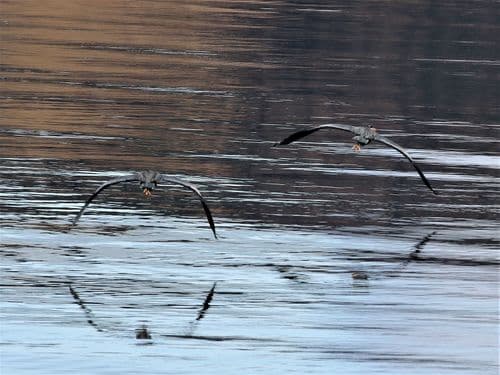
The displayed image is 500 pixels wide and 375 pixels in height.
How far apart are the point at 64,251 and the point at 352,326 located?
15.7ft

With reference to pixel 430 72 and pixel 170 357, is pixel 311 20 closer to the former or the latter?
pixel 430 72

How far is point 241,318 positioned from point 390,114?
69.2ft

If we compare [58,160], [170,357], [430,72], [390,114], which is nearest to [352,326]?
[170,357]

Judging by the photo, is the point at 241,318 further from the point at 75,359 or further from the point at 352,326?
the point at 75,359

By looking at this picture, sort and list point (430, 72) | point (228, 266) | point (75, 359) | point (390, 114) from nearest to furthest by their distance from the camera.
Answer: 1. point (75, 359)
2. point (228, 266)
3. point (390, 114)
4. point (430, 72)

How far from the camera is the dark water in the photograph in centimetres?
2033

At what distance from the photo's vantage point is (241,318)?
838 inches

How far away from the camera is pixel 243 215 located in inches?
1065

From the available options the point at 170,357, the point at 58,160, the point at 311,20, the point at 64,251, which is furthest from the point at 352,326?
the point at 311,20

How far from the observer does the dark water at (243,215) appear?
2033cm

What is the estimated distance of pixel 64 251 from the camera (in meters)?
24.1

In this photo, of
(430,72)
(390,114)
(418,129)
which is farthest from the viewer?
(430,72)

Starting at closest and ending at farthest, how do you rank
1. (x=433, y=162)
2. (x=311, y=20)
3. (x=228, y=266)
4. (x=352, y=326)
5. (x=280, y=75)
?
(x=352, y=326) → (x=228, y=266) → (x=433, y=162) → (x=280, y=75) → (x=311, y=20)

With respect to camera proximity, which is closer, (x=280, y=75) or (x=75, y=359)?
(x=75, y=359)
